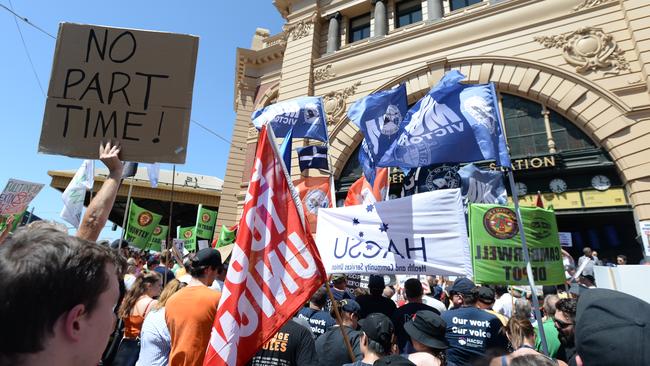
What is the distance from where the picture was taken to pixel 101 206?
6.54 feet

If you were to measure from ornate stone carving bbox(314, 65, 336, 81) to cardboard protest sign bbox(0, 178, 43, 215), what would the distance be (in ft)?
41.9

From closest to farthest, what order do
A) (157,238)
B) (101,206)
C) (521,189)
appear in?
1. (101,206)
2. (521,189)
3. (157,238)

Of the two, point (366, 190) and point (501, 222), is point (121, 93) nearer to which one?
point (501, 222)

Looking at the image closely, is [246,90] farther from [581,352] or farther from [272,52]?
[581,352]

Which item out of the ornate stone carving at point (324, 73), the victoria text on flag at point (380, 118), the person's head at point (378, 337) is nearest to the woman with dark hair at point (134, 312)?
the person's head at point (378, 337)

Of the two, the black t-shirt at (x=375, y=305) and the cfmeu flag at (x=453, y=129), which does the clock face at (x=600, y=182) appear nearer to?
the cfmeu flag at (x=453, y=129)

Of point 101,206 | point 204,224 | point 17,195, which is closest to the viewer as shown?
point 101,206

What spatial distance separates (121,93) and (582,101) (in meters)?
14.1

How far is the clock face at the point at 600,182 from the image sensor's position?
11.5m

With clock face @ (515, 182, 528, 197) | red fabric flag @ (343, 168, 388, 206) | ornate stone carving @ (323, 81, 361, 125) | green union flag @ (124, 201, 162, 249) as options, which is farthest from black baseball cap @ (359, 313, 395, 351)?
ornate stone carving @ (323, 81, 361, 125)

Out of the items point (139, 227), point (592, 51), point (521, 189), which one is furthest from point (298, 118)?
point (592, 51)

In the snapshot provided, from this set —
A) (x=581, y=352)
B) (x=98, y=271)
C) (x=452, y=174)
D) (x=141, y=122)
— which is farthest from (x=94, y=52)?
(x=452, y=174)

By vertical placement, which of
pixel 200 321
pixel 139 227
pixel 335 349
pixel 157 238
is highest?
pixel 139 227

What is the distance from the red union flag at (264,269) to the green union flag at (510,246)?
127 inches
